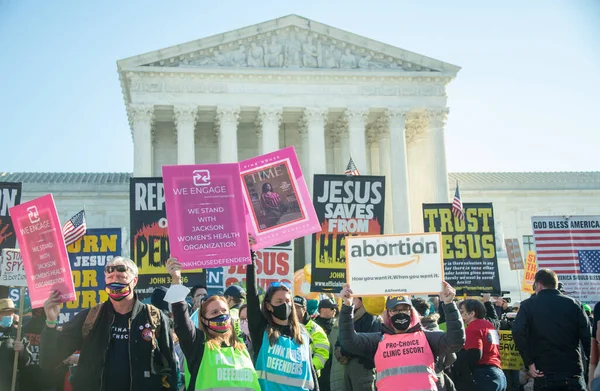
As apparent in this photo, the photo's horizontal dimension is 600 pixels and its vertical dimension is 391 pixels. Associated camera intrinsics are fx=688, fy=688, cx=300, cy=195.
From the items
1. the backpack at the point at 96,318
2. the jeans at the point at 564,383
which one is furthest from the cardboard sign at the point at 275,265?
the backpack at the point at 96,318

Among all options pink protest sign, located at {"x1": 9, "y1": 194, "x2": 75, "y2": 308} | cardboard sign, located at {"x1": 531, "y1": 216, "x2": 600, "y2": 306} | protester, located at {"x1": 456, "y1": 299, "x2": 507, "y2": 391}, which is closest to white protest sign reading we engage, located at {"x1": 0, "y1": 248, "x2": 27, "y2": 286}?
pink protest sign, located at {"x1": 9, "y1": 194, "x2": 75, "y2": 308}

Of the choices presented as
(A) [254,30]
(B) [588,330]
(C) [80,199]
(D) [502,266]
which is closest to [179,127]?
(A) [254,30]

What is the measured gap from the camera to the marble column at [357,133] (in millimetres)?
43312

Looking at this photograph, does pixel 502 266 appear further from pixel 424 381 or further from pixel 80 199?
pixel 424 381

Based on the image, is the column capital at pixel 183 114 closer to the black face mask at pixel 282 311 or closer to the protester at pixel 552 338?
the protester at pixel 552 338

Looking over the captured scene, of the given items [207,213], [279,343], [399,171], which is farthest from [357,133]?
[279,343]

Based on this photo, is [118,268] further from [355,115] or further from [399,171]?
[355,115]

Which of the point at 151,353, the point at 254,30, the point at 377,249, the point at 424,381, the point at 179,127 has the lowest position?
the point at 424,381

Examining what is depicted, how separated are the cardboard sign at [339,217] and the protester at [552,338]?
4.77 m

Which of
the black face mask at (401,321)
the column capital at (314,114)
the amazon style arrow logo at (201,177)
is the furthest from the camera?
the column capital at (314,114)

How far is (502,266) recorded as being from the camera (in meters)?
41.3

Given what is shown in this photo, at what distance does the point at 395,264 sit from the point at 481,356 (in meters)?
2.37

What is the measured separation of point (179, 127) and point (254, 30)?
7.94 meters

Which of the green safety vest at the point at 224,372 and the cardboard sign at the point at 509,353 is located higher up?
the green safety vest at the point at 224,372
